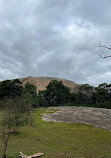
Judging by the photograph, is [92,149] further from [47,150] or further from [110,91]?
[110,91]

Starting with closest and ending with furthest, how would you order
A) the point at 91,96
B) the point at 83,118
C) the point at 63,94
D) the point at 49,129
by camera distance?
the point at 49,129 < the point at 83,118 < the point at 63,94 < the point at 91,96

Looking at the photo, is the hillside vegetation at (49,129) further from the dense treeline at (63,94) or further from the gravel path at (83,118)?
the gravel path at (83,118)

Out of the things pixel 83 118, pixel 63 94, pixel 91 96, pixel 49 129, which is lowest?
pixel 83 118

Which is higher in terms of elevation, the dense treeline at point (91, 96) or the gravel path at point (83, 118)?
the dense treeline at point (91, 96)

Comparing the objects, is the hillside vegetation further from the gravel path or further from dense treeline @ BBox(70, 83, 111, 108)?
the gravel path

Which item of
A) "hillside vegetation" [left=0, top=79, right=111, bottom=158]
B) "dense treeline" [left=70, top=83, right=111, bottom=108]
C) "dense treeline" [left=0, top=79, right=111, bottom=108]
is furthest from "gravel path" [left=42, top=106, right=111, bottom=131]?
"dense treeline" [left=70, top=83, right=111, bottom=108]

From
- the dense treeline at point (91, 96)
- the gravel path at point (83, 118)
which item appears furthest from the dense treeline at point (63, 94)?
the gravel path at point (83, 118)

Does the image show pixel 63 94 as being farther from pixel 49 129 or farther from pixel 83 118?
pixel 49 129

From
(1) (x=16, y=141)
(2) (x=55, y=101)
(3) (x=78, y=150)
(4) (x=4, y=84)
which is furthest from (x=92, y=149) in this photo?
(2) (x=55, y=101)

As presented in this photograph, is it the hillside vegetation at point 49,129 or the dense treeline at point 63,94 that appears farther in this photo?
the dense treeline at point 63,94

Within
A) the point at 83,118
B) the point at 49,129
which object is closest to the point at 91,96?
the point at 83,118

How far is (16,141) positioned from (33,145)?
5.90ft

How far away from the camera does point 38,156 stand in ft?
30.5

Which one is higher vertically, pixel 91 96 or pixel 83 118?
pixel 91 96
